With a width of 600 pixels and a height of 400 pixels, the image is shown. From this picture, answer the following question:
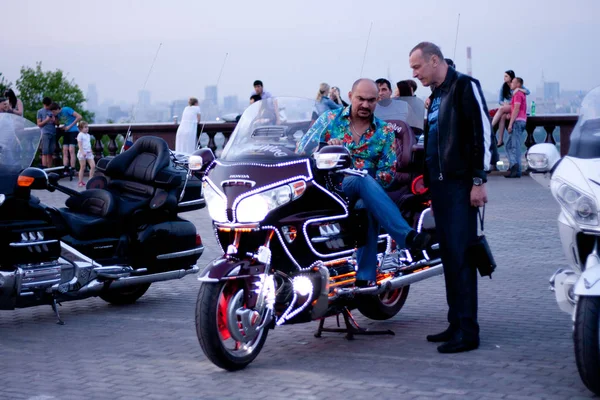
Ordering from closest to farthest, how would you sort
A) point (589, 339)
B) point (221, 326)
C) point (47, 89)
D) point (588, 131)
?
point (589, 339) → point (588, 131) → point (221, 326) → point (47, 89)

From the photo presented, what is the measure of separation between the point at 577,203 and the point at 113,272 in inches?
163

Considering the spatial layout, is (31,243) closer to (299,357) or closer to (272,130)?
(272,130)

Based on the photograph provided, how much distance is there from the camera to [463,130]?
22.4 ft

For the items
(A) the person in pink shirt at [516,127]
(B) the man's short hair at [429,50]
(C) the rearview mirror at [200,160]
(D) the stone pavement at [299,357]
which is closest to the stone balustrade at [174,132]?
(A) the person in pink shirt at [516,127]

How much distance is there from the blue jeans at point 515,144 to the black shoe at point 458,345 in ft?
53.1

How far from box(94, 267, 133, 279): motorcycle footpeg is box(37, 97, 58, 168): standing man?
16848 mm

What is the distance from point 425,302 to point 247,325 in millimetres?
2736

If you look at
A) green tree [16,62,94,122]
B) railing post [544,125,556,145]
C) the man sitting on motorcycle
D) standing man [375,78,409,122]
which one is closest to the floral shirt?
the man sitting on motorcycle

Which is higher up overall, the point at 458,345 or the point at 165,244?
the point at 165,244

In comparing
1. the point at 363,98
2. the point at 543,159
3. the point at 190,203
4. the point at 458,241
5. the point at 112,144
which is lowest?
the point at 112,144

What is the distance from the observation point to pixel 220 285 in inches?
245

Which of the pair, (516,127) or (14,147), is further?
(516,127)

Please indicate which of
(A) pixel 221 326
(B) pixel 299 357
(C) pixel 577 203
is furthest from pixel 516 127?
(C) pixel 577 203

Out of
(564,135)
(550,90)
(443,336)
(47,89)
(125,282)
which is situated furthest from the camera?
(47,89)
